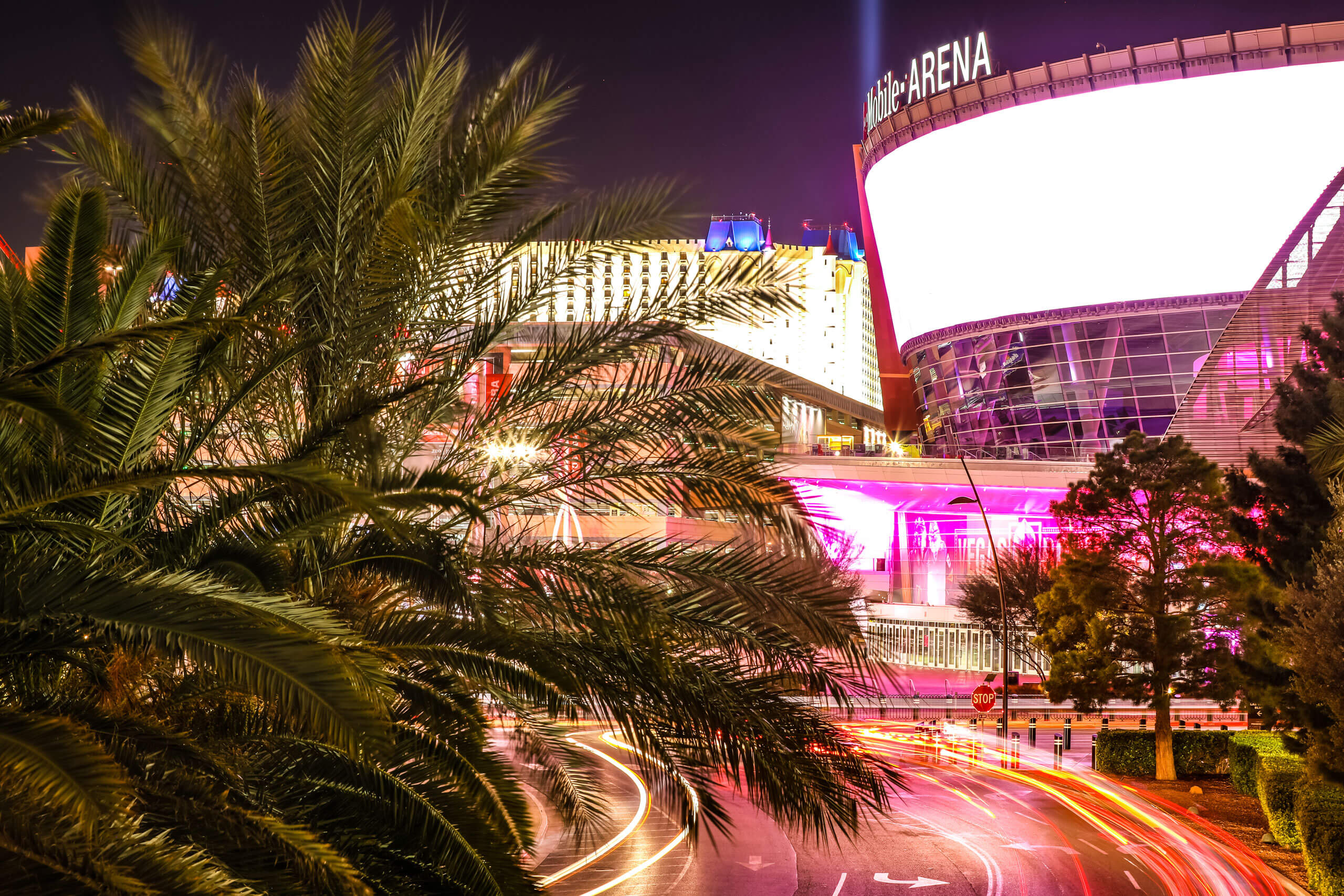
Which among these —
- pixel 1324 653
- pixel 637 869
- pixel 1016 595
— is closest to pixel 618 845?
pixel 637 869

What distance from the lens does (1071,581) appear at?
29.4m

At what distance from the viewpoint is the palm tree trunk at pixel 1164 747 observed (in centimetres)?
2828

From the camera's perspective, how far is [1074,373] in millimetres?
60406

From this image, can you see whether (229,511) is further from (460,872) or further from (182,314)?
(460,872)

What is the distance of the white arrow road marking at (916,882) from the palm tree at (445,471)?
9968 millimetres

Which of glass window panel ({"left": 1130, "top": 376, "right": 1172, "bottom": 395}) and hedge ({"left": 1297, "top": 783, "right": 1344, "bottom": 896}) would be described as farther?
glass window panel ({"left": 1130, "top": 376, "right": 1172, "bottom": 395})

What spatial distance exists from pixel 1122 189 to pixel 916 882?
50874mm

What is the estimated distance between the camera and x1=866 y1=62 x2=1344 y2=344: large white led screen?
57844 mm

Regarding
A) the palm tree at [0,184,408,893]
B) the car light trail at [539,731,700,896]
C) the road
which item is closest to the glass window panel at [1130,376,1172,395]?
the road

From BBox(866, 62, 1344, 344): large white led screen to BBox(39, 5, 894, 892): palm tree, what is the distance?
2207 inches

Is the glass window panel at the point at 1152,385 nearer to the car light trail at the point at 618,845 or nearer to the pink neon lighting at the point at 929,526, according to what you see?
the pink neon lighting at the point at 929,526

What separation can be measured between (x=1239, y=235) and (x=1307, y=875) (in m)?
45.9

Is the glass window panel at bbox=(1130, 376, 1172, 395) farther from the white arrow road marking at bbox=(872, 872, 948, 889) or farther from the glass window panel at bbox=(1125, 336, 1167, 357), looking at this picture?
the white arrow road marking at bbox=(872, 872, 948, 889)

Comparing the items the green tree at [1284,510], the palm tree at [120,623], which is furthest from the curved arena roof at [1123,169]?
the palm tree at [120,623]
